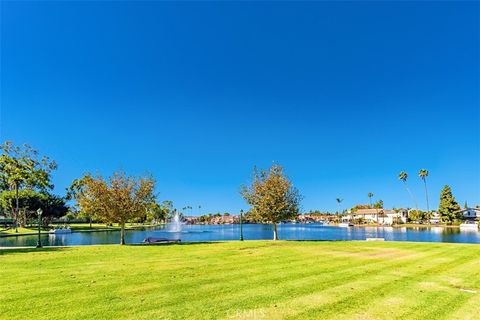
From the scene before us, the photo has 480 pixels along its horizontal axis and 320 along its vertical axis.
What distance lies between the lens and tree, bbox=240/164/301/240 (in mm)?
33347

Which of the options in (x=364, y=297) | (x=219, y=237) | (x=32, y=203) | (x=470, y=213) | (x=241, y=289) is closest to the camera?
(x=364, y=297)

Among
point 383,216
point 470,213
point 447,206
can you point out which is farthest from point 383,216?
point 447,206

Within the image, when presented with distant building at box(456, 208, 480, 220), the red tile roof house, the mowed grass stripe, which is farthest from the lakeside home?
the mowed grass stripe

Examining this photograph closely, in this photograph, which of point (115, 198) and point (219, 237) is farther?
point (219, 237)

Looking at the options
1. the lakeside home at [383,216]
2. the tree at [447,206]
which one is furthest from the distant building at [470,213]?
the tree at [447,206]

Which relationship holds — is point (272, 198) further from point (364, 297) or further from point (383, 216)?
point (383, 216)

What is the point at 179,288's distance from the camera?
35.3 ft

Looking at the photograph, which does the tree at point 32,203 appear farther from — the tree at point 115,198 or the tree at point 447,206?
the tree at point 447,206

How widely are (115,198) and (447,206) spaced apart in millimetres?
121850

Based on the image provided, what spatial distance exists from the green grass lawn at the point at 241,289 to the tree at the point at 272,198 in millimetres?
16547

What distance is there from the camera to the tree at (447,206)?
384 feet

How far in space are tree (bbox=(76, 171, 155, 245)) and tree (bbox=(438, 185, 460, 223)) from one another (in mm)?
117007

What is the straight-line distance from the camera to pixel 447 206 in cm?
11844

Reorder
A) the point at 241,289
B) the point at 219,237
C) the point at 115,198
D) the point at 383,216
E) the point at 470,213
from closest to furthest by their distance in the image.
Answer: the point at 241,289
the point at 115,198
the point at 219,237
the point at 470,213
the point at 383,216
